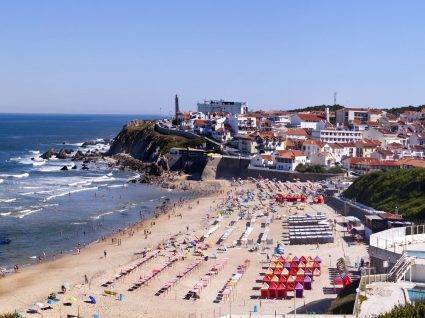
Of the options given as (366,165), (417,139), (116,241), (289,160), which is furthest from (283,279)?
(417,139)

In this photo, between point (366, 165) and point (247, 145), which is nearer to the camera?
point (366, 165)

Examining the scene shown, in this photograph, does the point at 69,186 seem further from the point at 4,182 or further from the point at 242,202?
the point at 242,202

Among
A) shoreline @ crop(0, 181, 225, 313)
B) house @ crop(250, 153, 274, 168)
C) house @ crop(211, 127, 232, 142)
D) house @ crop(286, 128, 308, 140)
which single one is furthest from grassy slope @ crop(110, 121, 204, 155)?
shoreline @ crop(0, 181, 225, 313)

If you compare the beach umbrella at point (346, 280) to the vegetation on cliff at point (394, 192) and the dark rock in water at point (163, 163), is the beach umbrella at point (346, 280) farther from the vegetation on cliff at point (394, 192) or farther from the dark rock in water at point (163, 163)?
the dark rock in water at point (163, 163)

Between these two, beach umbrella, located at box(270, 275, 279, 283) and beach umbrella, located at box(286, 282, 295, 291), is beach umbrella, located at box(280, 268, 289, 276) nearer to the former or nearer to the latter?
beach umbrella, located at box(270, 275, 279, 283)

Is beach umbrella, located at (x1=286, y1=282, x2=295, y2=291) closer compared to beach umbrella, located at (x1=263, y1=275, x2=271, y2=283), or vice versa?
beach umbrella, located at (x1=286, y1=282, x2=295, y2=291)

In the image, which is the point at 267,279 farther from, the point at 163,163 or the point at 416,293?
the point at 163,163

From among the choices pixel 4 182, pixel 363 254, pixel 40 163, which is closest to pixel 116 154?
pixel 40 163

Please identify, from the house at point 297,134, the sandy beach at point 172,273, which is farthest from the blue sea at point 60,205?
the house at point 297,134
